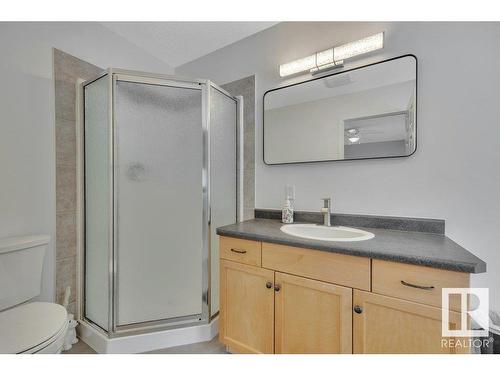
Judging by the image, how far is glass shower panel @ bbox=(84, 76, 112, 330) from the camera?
→ 60.6 inches

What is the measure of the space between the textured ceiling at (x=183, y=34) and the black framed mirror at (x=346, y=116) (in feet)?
1.96

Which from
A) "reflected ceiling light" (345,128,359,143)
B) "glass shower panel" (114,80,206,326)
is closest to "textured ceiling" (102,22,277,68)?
"glass shower panel" (114,80,206,326)

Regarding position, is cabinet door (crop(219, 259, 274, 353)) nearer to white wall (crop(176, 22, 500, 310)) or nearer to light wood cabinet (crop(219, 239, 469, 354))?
light wood cabinet (crop(219, 239, 469, 354))

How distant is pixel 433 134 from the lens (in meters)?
1.31

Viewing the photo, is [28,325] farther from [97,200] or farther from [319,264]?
[319,264]

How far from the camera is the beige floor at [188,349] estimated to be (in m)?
1.53

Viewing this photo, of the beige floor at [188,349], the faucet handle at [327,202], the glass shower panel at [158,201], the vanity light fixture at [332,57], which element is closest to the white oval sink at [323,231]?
the faucet handle at [327,202]

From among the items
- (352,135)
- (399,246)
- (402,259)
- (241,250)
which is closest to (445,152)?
(352,135)

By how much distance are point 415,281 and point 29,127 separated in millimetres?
2259

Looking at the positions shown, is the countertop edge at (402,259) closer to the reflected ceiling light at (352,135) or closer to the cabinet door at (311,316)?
the cabinet door at (311,316)

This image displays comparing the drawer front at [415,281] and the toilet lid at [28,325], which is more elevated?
the drawer front at [415,281]

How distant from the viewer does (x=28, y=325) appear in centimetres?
112

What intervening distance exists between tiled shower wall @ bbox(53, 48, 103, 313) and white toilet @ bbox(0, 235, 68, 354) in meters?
0.19
